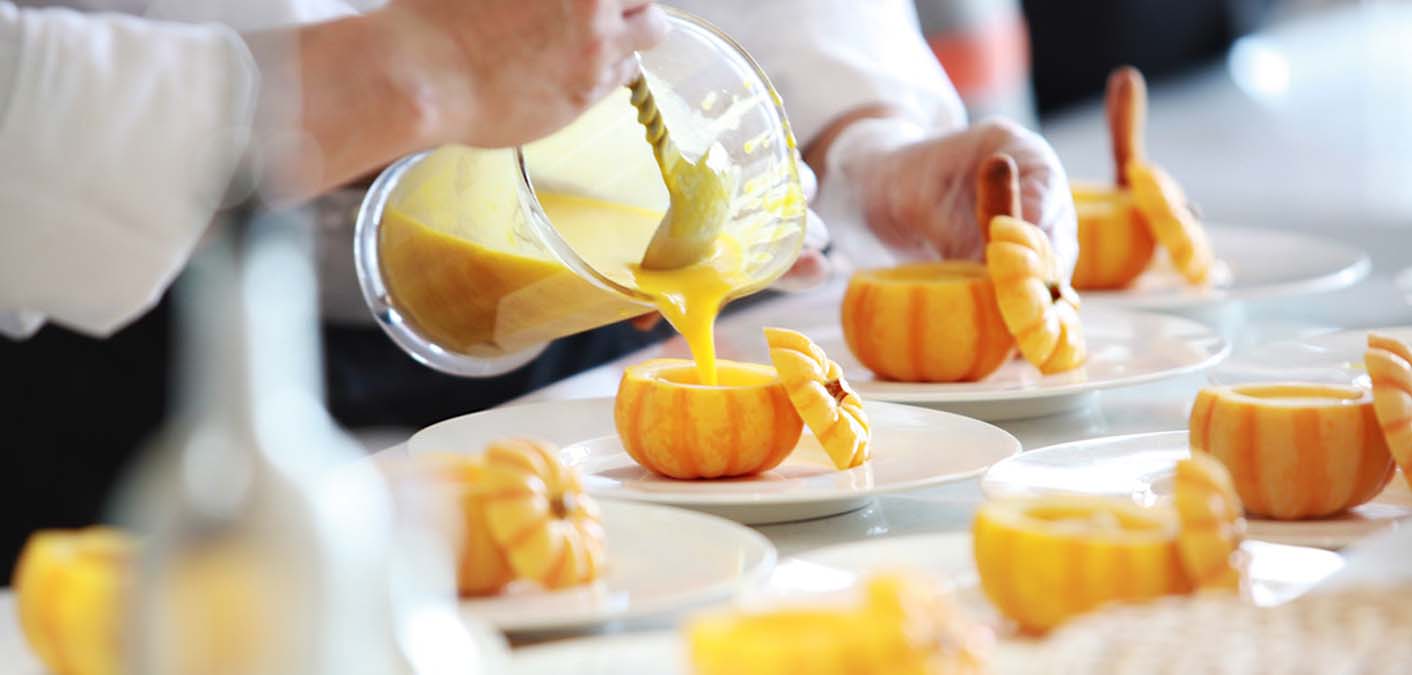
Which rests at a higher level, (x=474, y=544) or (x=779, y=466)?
(x=474, y=544)

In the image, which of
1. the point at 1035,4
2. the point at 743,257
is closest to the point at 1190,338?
the point at 743,257

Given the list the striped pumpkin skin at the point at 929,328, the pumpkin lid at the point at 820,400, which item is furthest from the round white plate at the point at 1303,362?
the pumpkin lid at the point at 820,400

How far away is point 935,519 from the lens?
105 cm

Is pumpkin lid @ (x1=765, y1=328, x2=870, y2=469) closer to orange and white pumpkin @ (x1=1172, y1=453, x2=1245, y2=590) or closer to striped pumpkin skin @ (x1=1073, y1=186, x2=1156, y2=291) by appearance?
orange and white pumpkin @ (x1=1172, y1=453, x2=1245, y2=590)

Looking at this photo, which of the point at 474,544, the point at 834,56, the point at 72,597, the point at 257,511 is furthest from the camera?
the point at 834,56

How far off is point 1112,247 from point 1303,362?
49 centimetres

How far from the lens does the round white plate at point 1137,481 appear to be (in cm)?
92

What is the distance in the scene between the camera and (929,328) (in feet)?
4.38

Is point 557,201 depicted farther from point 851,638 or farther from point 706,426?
point 851,638

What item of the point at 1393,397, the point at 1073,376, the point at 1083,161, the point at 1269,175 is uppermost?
the point at 1393,397

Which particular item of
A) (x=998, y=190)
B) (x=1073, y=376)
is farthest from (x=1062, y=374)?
(x=998, y=190)

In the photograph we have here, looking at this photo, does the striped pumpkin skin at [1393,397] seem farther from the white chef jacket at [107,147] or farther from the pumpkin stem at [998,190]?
the white chef jacket at [107,147]

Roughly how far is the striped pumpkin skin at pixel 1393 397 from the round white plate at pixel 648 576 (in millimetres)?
346

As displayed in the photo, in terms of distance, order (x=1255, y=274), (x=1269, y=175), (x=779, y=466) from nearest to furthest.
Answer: (x=779, y=466) < (x=1255, y=274) < (x=1269, y=175)
